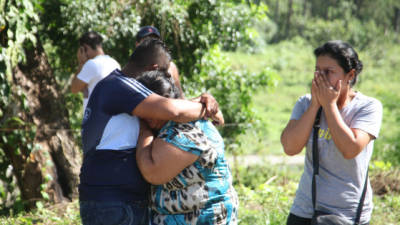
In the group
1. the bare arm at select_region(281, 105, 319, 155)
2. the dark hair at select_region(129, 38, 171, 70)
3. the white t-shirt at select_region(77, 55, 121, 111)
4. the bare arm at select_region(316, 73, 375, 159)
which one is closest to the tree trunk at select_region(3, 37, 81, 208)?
the white t-shirt at select_region(77, 55, 121, 111)

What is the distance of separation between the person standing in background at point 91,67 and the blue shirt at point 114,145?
2.25m

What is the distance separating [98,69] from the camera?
4.25 metres

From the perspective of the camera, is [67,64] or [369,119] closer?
[369,119]

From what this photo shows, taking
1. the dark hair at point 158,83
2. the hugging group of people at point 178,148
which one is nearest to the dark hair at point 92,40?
→ the hugging group of people at point 178,148

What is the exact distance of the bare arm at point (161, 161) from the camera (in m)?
1.95

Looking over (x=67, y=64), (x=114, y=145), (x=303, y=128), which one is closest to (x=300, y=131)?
(x=303, y=128)

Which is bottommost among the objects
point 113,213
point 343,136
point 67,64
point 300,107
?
point 113,213

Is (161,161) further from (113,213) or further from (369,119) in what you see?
(369,119)

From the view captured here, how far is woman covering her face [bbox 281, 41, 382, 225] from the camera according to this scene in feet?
7.37

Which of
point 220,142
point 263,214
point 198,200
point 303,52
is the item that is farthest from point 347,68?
point 303,52

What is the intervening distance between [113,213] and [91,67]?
8.31ft

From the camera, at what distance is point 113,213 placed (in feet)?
6.51

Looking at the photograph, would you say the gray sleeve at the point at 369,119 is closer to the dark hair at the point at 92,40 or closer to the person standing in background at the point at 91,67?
the person standing in background at the point at 91,67

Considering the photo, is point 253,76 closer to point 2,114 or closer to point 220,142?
point 2,114
